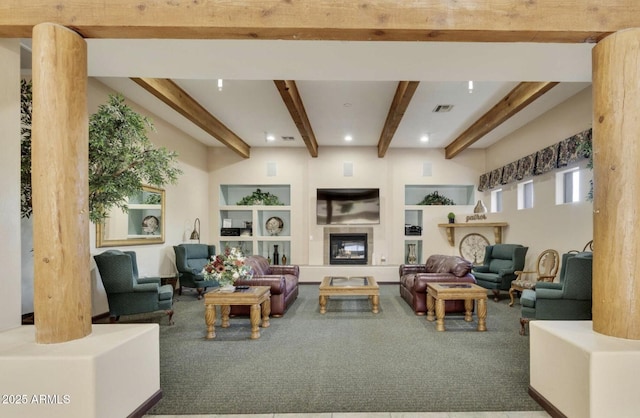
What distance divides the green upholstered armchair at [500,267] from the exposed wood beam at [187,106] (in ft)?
18.2

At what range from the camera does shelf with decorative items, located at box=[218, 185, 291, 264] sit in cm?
786

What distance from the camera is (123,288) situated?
161 inches

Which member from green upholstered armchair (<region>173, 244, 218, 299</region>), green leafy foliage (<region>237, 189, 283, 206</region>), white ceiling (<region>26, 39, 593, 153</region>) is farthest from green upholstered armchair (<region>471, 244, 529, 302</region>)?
green upholstered armchair (<region>173, 244, 218, 299</region>)

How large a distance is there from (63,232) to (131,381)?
106 cm

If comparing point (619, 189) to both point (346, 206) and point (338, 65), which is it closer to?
point (338, 65)

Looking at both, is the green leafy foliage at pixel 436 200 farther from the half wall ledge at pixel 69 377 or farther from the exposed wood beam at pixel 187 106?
the half wall ledge at pixel 69 377

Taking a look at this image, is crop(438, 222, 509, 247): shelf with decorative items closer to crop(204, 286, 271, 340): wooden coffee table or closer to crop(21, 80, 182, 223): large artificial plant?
crop(204, 286, 271, 340): wooden coffee table

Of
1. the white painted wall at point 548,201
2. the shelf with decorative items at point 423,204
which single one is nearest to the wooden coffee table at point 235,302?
the white painted wall at point 548,201

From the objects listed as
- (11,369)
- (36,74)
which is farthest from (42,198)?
(11,369)

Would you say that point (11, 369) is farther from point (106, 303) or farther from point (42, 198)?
point (106, 303)

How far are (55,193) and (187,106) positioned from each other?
3224mm

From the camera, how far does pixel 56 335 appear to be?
204cm

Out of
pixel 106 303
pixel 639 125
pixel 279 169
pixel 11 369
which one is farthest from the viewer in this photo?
pixel 279 169

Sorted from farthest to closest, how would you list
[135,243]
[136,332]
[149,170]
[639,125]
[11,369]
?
[135,243]
[149,170]
[136,332]
[639,125]
[11,369]
